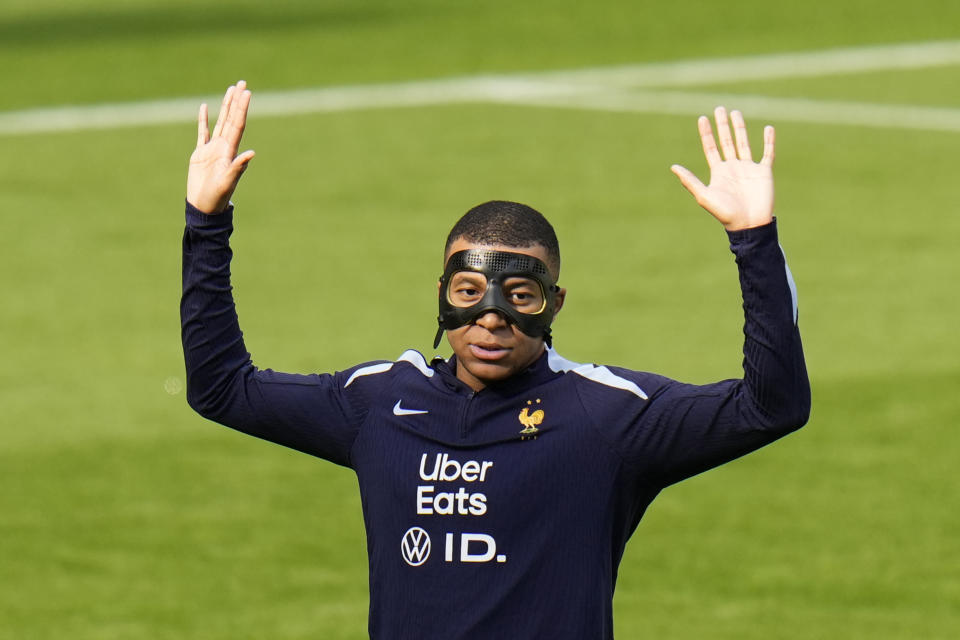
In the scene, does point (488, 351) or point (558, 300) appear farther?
point (558, 300)

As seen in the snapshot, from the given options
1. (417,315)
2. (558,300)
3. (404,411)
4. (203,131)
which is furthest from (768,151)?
(417,315)

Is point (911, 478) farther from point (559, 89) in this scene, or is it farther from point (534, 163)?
point (559, 89)

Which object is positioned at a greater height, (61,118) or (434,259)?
(61,118)

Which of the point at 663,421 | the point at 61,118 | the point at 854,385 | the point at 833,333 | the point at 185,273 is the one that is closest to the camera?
the point at 663,421

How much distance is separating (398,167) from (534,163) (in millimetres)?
1260

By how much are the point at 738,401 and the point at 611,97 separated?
1754cm

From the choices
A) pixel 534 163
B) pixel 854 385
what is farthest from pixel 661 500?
pixel 534 163

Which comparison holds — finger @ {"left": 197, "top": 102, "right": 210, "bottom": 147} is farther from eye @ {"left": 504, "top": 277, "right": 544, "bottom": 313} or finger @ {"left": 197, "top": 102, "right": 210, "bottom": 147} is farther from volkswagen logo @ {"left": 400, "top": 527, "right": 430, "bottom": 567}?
volkswagen logo @ {"left": 400, "top": 527, "right": 430, "bottom": 567}

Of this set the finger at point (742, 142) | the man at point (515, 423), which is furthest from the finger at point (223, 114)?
the finger at point (742, 142)

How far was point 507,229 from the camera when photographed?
499cm

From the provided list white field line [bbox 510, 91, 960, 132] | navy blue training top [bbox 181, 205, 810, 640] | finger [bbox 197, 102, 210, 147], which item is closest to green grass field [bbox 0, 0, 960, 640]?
white field line [bbox 510, 91, 960, 132]

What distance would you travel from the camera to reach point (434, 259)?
15109 millimetres

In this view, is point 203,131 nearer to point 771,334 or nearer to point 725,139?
point 725,139

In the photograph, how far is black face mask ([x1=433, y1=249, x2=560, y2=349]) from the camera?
16.1 feet
